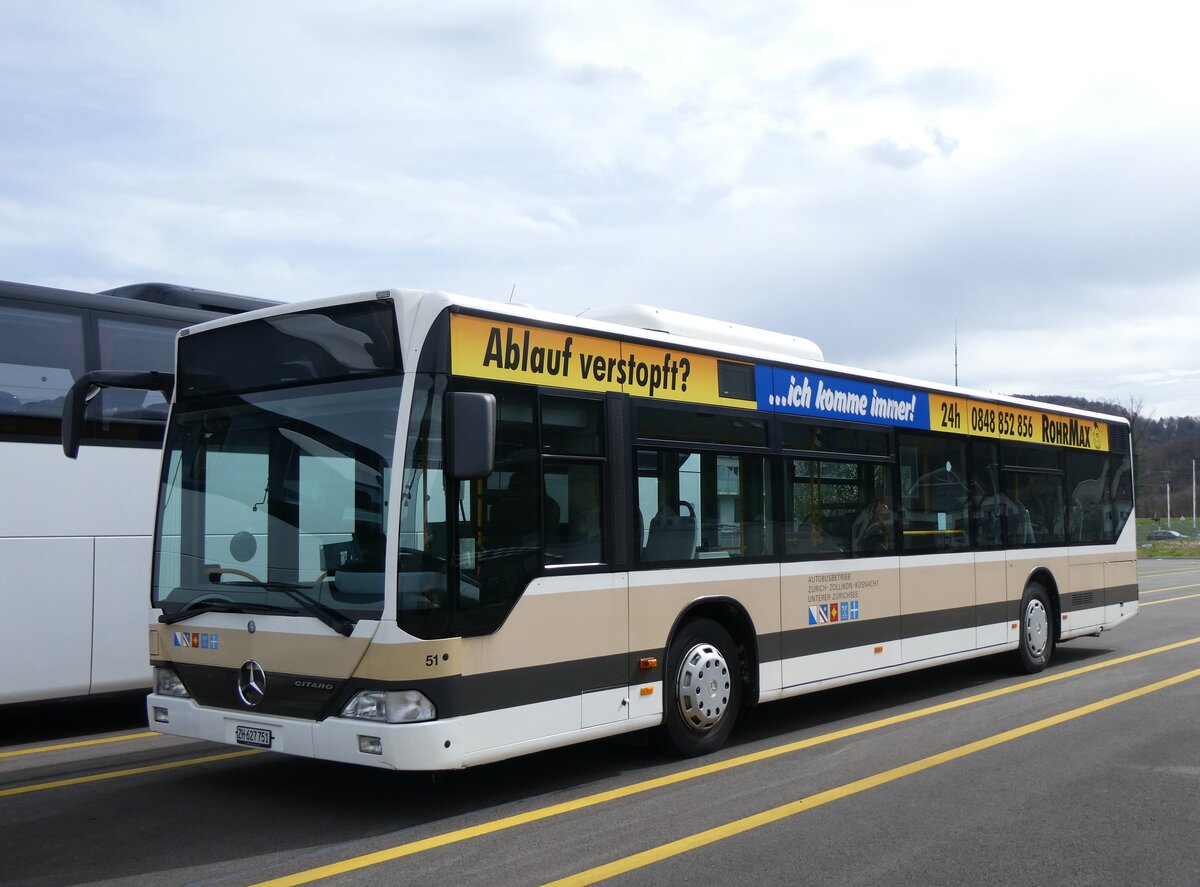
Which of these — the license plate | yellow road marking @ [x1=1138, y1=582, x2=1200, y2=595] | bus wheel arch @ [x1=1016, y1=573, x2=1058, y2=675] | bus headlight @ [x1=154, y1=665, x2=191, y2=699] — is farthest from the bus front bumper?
yellow road marking @ [x1=1138, y1=582, x2=1200, y2=595]

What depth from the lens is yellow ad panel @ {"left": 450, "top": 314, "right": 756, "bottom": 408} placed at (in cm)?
650

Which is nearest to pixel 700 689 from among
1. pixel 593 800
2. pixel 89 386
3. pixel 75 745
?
pixel 593 800

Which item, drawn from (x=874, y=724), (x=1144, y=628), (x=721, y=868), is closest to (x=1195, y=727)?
(x=874, y=724)

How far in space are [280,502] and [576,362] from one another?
2024mm

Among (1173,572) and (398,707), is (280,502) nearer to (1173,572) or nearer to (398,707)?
(398,707)

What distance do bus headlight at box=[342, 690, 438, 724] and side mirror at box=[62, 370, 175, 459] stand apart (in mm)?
2780

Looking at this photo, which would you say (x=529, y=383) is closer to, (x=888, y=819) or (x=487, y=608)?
(x=487, y=608)

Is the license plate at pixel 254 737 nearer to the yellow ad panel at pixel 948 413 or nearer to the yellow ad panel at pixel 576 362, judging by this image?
the yellow ad panel at pixel 576 362

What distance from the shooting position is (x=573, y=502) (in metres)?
7.09

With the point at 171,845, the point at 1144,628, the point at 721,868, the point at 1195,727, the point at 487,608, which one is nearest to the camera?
the point at 721,868

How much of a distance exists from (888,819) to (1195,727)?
13.7 ft

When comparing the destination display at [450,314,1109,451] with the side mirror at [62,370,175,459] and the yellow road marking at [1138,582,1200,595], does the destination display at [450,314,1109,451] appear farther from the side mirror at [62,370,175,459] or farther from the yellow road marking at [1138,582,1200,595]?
the yellow road marking at [1138,582,1200,595]

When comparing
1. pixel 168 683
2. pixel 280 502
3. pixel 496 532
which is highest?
pixel 280 502

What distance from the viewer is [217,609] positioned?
679 centimetres
